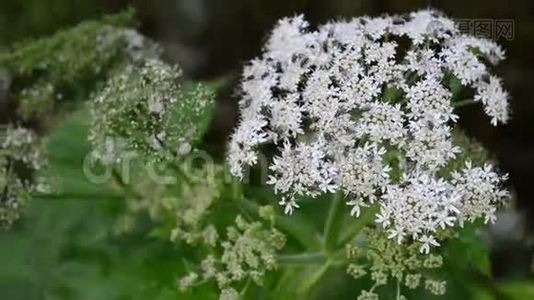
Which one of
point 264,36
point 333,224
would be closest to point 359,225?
point 333,224

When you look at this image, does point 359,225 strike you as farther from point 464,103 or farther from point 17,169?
point 17,169

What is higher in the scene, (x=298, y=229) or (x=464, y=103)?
(x=464, y=103)

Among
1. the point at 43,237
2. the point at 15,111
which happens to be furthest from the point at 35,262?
the point at 15,111

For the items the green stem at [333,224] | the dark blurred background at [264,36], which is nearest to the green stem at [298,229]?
the green stem at [333,224]

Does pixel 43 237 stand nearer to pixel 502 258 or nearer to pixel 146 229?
pixel 146 229

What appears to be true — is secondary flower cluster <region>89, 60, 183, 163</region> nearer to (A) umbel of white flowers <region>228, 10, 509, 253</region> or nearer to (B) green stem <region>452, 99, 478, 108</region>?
(A) umbel of white flowers <region>228, 10, 509, 253</region>

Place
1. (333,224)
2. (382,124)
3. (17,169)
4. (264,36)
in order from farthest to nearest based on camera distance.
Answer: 1. (264,36)
2. (17,169)
3. (333,224)
4. (382,124)

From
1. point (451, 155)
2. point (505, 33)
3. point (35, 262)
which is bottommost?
point (35, 262)
